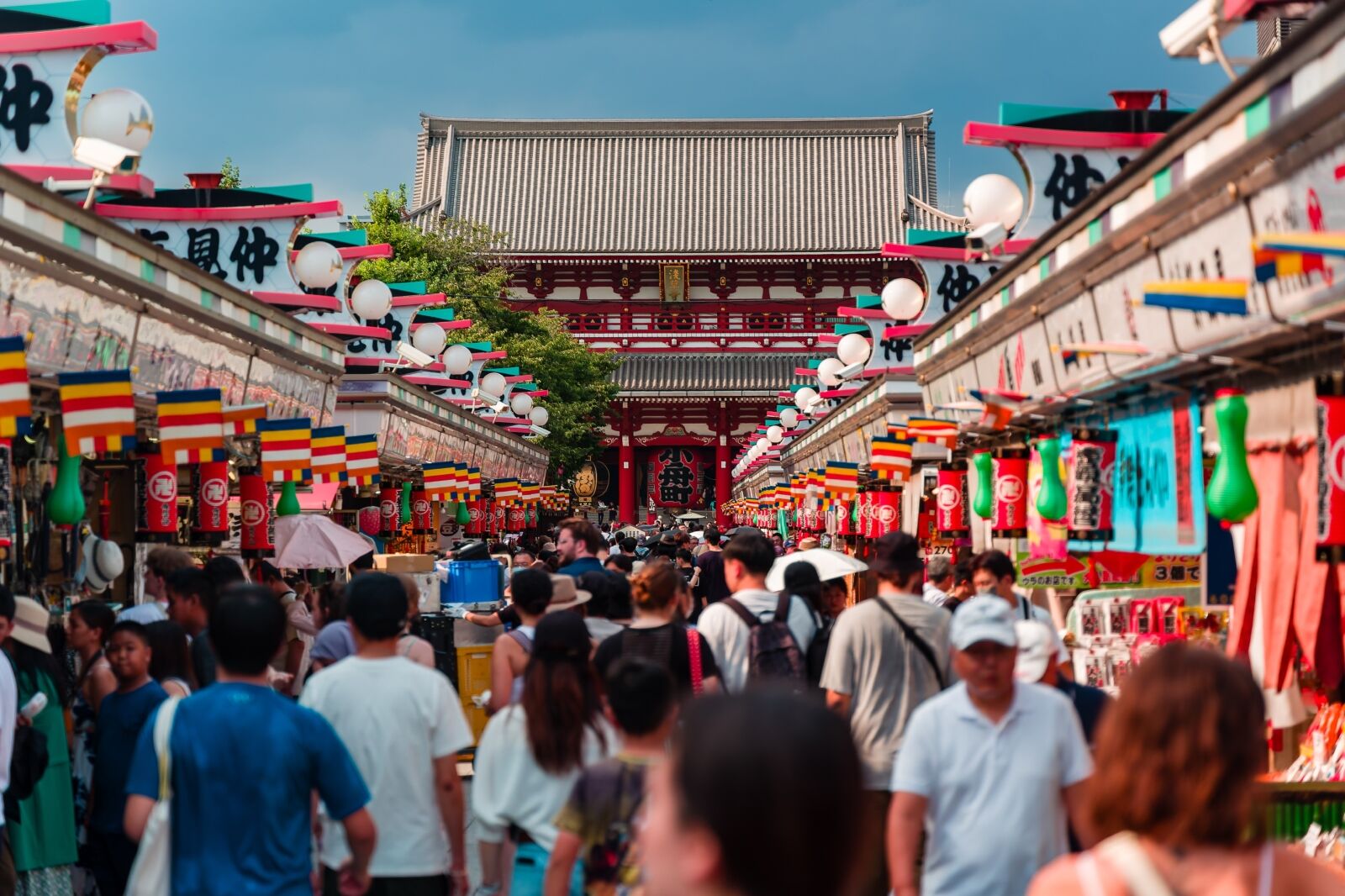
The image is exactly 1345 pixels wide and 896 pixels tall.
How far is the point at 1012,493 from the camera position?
1065 centimetres

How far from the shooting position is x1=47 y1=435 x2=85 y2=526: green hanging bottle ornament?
8562 millimetres

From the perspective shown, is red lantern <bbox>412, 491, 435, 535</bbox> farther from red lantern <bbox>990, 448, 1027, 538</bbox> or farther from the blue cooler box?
red lantern <bbox>990, 448, 1027, 538</bbox>

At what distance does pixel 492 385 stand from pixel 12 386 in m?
21.7

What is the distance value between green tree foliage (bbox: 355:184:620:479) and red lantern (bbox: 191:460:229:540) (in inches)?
711

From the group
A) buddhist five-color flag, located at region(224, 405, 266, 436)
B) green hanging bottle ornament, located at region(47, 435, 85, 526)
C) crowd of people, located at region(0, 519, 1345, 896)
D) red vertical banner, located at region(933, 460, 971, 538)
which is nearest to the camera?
crowd of people, located at region(0, 519, 1345, 896)

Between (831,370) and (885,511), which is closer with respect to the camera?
(885,511)

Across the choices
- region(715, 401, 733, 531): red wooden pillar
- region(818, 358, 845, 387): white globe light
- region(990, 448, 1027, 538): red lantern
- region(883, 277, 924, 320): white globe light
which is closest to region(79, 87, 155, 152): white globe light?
region(990, 448, 1027, 538): red lantern

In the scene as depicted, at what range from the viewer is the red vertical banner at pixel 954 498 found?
13.0 metres

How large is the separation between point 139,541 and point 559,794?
669cm

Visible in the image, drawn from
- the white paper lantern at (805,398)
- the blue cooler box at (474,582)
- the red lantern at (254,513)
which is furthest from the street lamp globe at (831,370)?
the red lantern at (254,513)

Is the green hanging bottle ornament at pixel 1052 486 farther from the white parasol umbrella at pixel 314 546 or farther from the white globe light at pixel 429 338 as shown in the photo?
the white globe light at pixel 429 338

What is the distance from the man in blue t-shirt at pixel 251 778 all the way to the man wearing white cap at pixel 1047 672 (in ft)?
7.84

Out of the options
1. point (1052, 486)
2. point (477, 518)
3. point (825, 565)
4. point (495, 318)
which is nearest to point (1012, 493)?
point (1052, 486)

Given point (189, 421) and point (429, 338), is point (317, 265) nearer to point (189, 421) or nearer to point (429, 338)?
point (189, 421)
